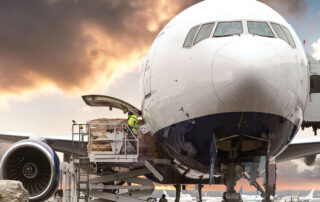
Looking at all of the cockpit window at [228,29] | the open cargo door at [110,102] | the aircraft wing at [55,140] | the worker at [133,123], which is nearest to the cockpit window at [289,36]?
the cockpit window at [228,29]

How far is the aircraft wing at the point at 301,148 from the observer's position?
45.8 feet

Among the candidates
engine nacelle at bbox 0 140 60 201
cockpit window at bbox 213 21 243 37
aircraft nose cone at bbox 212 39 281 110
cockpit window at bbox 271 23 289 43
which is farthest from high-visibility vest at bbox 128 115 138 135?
cockpit window at bbox 271 23 289 43

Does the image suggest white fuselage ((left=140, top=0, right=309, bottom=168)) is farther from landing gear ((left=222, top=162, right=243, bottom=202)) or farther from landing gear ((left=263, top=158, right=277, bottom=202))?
landing gear ((left=222, top=162, right=243, bottom=202))

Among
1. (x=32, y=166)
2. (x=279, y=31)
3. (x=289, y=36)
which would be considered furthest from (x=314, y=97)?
(x=32, y=166)

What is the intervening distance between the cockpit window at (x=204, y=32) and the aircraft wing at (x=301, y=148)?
239 inches

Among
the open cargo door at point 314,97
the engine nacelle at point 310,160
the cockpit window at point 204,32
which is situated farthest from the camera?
the engine nacelle at point 310,160

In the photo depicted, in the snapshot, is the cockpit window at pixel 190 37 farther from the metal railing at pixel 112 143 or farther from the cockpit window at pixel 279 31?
the metal railing at pixel 112 143

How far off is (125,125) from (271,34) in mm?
4546

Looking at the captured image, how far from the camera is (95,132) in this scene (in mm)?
12062

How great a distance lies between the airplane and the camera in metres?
7.92

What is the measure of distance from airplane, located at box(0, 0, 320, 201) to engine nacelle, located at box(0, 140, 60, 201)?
11.2ft

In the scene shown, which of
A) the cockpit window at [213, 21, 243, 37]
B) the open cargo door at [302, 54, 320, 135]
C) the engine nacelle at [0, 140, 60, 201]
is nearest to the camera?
the cockpit window at [213, 21, 243, 37]

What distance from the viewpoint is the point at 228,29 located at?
Result: 28.4 feet

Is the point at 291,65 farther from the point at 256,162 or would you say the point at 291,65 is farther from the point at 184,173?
the point at 184,173
